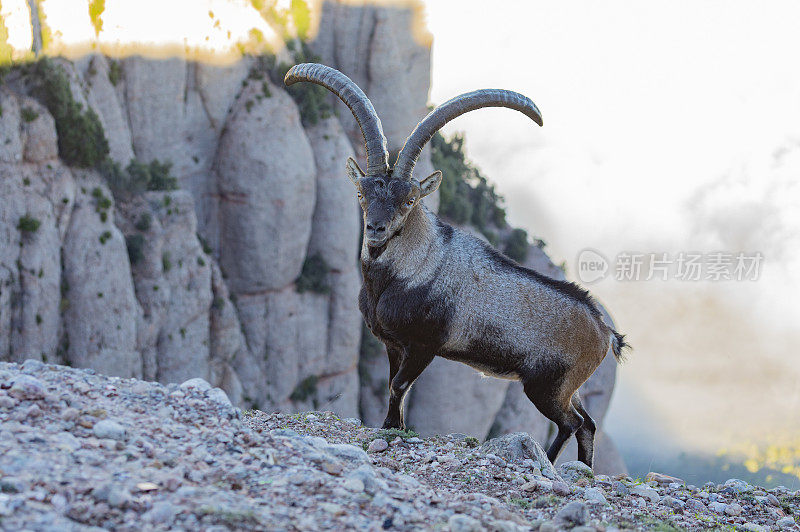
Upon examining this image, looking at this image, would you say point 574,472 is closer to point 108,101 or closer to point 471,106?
point 471,106

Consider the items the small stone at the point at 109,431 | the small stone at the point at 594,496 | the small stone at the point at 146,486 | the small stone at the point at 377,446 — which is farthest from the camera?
the small stone at the point at 377,446

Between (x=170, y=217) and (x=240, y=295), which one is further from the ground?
(x=170, y=217)

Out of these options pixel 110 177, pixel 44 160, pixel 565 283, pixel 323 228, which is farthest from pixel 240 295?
pixel 565 283

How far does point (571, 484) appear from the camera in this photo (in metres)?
9.07

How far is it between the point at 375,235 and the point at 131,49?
115 feet

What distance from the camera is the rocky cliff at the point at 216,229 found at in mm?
33156

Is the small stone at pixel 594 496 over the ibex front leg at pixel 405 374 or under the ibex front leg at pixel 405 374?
under

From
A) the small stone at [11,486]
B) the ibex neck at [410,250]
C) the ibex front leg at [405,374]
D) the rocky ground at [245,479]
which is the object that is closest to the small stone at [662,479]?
the rocky ground at [245,479]

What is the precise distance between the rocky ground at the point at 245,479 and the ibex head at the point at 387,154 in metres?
2.71

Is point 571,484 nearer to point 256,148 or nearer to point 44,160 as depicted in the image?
point 44,160

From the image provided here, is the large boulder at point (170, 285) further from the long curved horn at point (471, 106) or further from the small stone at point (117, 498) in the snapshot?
the small stone at point (117, 498)

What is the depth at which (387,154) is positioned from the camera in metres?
10.7

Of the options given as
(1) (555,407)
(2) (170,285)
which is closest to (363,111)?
(1) (555,407)

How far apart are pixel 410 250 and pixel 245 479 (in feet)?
16.0
